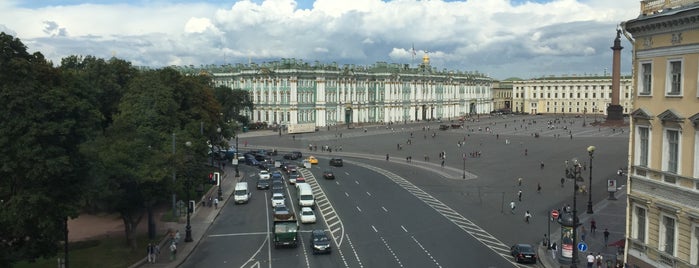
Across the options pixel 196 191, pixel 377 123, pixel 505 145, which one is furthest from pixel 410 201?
pixel 377 123

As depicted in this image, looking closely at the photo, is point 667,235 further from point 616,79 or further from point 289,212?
point 616,79

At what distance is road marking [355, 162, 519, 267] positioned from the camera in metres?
34.4

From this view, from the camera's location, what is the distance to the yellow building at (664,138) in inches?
866

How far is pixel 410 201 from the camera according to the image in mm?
49938

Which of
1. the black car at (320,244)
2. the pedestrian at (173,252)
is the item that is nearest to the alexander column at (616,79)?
the black car at (320,244)

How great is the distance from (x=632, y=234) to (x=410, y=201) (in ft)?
82.7

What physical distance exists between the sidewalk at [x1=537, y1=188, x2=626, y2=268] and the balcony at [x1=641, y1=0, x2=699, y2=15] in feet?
41.8

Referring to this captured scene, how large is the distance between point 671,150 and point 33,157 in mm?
25542

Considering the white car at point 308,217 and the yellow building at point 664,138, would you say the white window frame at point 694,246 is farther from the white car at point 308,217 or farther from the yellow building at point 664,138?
the white car at point 308,217

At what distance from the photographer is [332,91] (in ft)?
467

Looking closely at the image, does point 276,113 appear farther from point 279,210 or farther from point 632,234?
point 632,234

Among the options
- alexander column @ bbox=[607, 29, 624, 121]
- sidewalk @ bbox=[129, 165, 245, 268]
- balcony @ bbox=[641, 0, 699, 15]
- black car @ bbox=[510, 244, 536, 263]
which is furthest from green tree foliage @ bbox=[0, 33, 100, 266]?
alexander column @ bbox=[607, 29, 624, 121]

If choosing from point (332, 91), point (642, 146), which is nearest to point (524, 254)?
point (642, 146)

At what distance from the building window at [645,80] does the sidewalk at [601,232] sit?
31.1ft
